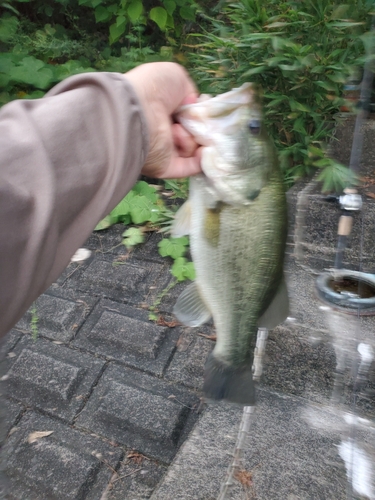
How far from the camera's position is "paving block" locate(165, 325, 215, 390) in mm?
2445

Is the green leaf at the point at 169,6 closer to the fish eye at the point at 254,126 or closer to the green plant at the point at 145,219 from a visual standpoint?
the green plant at the point at 145,219

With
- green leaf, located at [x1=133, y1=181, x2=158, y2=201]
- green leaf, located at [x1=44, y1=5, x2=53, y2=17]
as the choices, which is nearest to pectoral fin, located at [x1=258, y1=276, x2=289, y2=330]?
green leaf, located at [x1=133, y1=181, x2=158, y2=201]

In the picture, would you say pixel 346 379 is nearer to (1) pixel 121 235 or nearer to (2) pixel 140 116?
(2) pixel 140 116

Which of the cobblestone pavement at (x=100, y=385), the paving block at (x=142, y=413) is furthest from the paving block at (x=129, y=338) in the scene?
the paving block at (x=142, y=413)

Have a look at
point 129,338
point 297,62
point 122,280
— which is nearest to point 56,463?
point 129,338

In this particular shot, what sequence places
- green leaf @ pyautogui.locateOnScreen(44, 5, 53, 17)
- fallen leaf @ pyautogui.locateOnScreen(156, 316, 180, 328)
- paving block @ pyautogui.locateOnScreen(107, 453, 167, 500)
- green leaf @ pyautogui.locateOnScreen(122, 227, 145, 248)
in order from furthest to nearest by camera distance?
green leaf @ pyautogui.locateOnScreen(44, 5, 53, 17), green leaf @ pyautogui.locateOnScreen(122, 227, 145, 248), fallen leaf @ pyautogui.locateOnScreen(156, 316, 180, 328), paving block @ pyautogui.locateOnScreen(107, 453, 167, 500)

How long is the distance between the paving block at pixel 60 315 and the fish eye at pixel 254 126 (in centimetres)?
189

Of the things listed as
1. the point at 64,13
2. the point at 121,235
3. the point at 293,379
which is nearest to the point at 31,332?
the point at 121,235

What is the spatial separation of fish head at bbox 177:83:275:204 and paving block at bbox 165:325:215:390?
1431mm

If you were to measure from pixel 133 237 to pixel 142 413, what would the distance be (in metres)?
1.35

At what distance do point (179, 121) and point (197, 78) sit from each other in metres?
2.45

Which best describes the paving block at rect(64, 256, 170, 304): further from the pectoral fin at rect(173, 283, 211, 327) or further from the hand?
the hand

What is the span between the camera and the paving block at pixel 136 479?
6.62 ft

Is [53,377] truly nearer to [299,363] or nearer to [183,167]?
[299,363]
